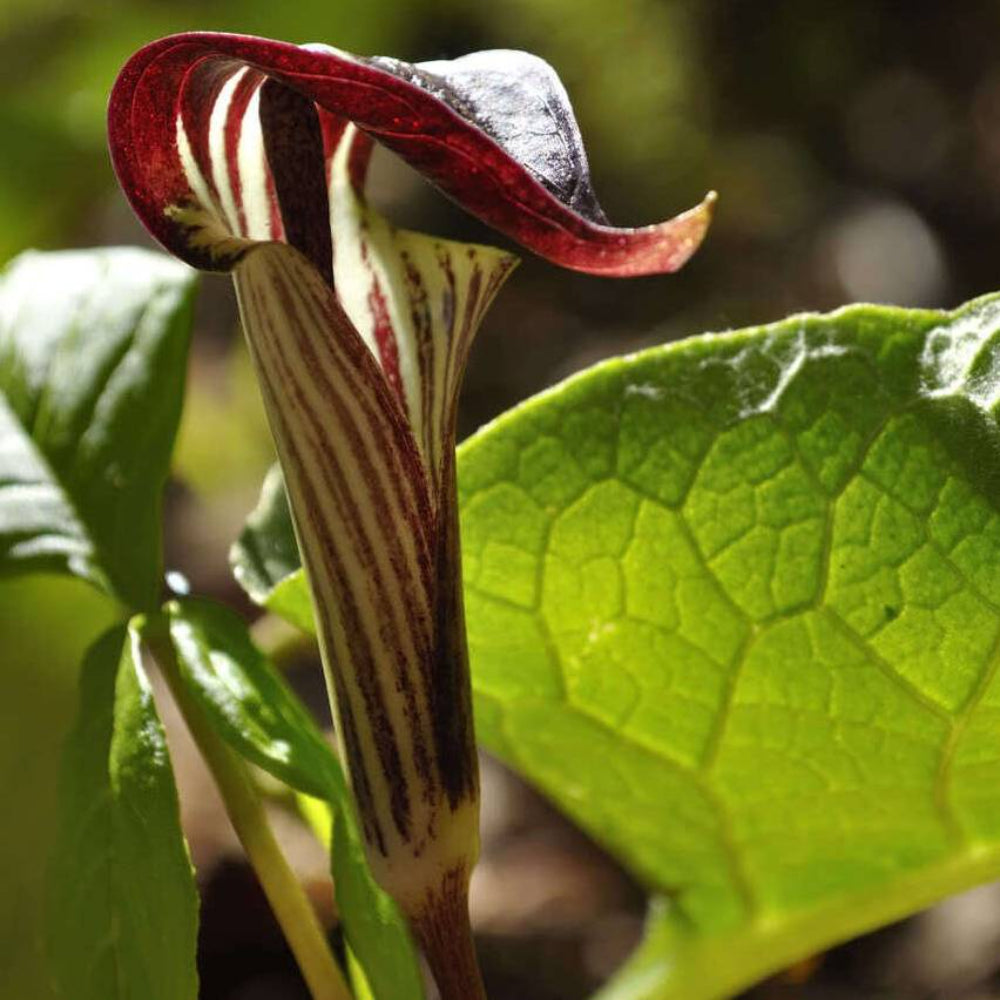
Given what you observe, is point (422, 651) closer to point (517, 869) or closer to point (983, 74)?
point (517, 869)

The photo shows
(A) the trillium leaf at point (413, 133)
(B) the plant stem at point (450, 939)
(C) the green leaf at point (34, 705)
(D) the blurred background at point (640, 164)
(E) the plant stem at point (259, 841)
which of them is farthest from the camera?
(D) the blurred background at point (640, 164)

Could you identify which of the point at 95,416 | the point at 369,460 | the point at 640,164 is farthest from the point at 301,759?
the point at 640,164

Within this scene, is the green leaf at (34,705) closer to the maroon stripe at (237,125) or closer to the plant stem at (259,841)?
the plant stem at (259,841)

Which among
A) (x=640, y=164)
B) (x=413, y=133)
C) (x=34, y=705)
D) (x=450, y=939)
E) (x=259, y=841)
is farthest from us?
(x=640, y=164)

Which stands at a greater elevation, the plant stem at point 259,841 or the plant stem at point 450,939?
the plant stem at point 450,939

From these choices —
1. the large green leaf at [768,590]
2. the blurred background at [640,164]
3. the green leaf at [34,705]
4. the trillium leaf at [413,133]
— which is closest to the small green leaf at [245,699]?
the large green leaf at [768,590]

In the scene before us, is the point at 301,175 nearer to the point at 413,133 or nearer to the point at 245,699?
the point at 413,133

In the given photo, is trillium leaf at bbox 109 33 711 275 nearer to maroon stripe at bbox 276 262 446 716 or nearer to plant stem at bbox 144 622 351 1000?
maroon stripe at bbox 276 262 446 716

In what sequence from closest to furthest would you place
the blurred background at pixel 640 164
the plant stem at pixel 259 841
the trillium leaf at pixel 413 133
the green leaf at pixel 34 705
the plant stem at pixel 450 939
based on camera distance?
the trillium leaf at pixel 413 133, the plant stem at pixel 450 939, the plant stem at pixel 259 841, the green leaf at pixel 34 705, the blurred background at pixel 640 164
